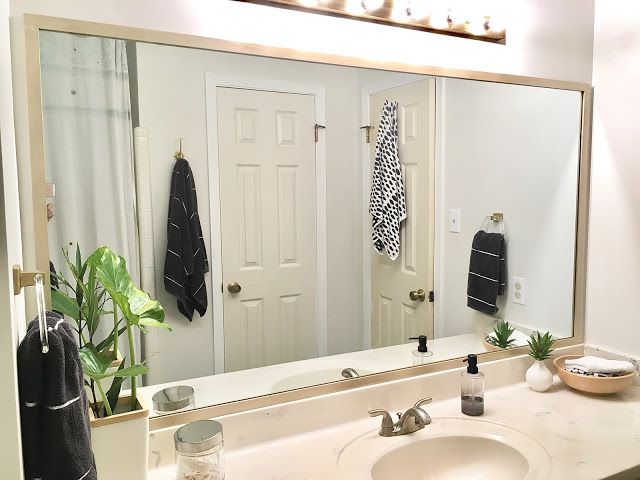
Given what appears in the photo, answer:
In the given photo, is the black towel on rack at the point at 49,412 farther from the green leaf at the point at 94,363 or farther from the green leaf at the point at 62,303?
the green leaf at the point at 62,303

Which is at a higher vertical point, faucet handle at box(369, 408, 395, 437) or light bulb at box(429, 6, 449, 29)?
light bulb at box(429, 6, 449, 29)

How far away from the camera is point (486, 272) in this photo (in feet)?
5.43

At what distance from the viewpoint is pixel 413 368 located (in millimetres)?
1490

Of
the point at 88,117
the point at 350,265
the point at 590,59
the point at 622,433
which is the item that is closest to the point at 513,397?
the point at 622,433

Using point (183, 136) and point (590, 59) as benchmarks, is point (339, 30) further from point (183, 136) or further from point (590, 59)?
point (590, 59)

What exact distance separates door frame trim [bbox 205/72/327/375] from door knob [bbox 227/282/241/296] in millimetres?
20

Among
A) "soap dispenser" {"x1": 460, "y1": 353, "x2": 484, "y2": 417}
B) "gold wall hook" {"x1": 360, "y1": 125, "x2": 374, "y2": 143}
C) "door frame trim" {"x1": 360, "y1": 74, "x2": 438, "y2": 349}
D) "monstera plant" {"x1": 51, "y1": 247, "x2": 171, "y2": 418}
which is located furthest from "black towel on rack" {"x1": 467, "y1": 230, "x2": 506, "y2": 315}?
"monstera plant" {"x1": 51, "y1": 247, "x2": 171, "y2": 418}

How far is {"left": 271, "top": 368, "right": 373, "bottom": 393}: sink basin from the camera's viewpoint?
1.33 m

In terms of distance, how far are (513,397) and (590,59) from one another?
3.61ft

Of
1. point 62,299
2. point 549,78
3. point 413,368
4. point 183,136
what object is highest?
point 549,78

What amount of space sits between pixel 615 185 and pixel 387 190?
0.77 m

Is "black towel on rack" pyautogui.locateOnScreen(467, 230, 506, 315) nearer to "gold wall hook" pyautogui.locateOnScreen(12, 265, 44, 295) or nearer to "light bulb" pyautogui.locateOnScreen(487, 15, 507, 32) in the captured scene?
"light bulb" pyautogui.locateOnScreen(487, 15, 507, 32)

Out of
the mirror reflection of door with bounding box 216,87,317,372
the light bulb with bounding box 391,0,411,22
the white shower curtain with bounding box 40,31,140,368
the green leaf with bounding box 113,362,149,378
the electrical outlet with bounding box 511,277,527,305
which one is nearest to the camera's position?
the green leaf with bounding box 113,362,149,378

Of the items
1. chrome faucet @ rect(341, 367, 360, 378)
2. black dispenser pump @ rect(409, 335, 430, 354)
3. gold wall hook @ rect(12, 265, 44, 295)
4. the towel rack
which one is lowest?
chrome faucet @ rect(341, 367, 360, 378)
